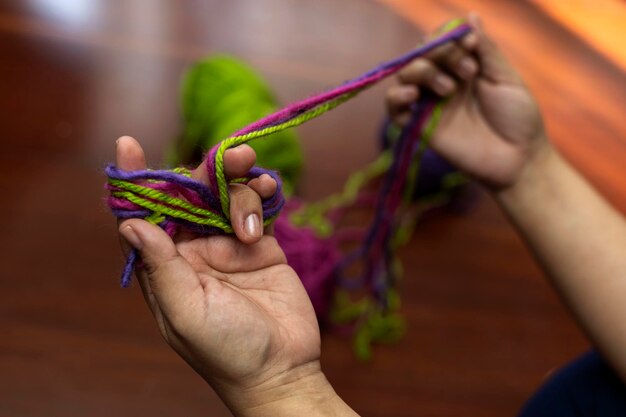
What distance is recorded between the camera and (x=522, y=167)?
31.3 inches

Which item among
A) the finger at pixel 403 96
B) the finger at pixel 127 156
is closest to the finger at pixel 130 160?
the finger at pixel 127 156

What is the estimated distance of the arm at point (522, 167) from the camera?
28.5 inches

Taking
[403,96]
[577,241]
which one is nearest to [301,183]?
[403,96]

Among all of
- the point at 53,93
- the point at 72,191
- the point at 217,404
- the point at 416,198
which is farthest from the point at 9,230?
the point at 416,198

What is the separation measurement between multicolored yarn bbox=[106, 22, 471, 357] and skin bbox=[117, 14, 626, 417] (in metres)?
0.02

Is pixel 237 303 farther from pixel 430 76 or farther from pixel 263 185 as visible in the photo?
pixel 430 76

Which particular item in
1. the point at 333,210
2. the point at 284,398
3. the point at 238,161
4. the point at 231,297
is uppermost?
the point at 238,161

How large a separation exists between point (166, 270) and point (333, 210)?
2.45ft

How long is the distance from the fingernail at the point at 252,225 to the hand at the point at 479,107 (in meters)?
0.37

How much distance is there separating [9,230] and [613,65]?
1.48 metres

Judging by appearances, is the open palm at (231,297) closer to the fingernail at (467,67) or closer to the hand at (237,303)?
the hand at (237,303)

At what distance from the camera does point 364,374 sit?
1.02 m

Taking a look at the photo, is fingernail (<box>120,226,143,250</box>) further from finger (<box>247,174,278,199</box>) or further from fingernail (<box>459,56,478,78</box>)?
fingernail (<box>459,56,478,78</box>)

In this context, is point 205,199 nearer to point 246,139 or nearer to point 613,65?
point 246,139
